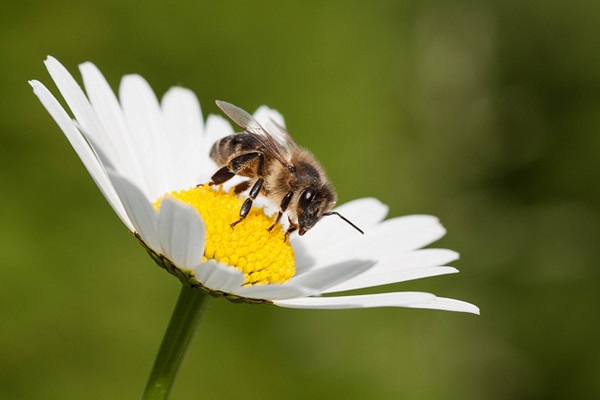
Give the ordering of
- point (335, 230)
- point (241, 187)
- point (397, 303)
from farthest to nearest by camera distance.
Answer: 1. point (335, 230)
2. point (241, 187)
3. point (397, 303)

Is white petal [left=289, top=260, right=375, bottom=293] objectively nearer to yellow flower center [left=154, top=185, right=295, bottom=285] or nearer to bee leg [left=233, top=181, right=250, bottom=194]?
yellow flower center [left=154, top=185, right=295, bottom=285]

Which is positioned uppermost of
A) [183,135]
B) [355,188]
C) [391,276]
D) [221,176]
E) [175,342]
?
[355,188]

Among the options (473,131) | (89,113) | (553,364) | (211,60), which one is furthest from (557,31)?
(89,113)

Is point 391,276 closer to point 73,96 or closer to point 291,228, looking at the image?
point 291,228

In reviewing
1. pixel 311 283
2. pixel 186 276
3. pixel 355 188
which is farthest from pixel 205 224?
pixel 355 188

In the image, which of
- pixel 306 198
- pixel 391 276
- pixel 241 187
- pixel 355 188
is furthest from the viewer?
pixel 355 188

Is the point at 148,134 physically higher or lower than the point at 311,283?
higher

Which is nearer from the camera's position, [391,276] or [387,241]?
[391,276]

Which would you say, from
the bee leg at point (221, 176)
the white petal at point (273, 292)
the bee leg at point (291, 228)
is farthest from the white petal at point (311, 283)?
the bee leg at point (221, 176)
